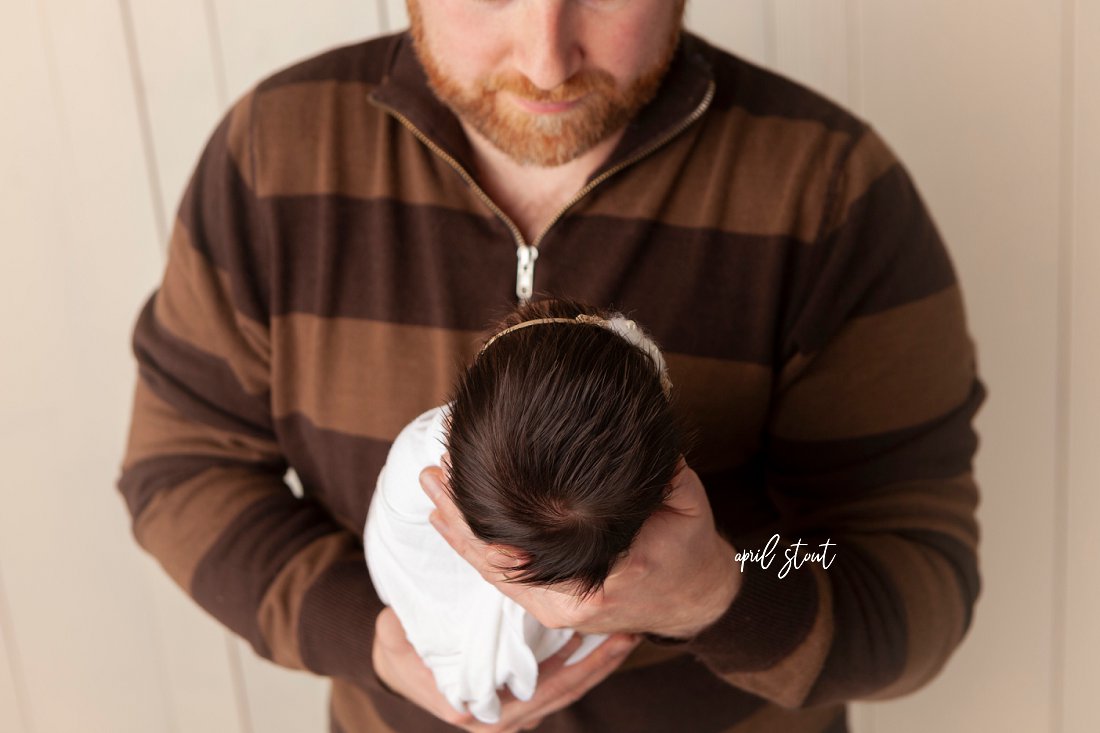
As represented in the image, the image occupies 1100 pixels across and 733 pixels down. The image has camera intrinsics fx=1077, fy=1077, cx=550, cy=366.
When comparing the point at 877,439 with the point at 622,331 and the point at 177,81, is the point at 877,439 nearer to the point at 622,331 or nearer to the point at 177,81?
the point at 622,331

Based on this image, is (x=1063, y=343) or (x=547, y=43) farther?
(x=1063, y=343)

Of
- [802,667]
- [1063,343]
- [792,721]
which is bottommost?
[792,721]

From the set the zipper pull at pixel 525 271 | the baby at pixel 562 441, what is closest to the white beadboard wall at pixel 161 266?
the zipper pull at pixel 525 271

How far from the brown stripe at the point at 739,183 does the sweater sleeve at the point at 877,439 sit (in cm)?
3

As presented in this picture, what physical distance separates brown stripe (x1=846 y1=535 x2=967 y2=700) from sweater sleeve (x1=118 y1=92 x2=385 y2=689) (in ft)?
1.84

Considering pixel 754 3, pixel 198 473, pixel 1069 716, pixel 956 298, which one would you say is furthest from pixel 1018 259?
pixel 198 473

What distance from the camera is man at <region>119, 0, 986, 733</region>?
1127 millimetres

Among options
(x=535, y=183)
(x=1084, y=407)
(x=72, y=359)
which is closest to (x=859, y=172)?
(x=535, y=183)

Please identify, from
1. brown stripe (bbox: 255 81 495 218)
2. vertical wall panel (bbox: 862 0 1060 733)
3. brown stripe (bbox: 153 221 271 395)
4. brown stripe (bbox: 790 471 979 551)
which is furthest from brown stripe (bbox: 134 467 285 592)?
vertical wall panel (bbox: 862 0 1060 733)

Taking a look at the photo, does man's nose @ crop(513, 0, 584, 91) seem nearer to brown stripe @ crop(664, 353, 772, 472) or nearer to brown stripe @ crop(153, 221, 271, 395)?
brown stripe @ crop(664, 353, 772, 472)

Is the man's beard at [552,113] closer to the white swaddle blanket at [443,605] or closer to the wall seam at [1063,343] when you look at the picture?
the white swaddle blanket at [443,605]

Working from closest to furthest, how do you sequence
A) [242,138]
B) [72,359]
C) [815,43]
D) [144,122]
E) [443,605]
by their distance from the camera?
[443,605]
[242,138]
[815,43]
[144,122]
[72,359]

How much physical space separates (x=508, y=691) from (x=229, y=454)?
460mm

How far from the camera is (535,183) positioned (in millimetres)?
1209
